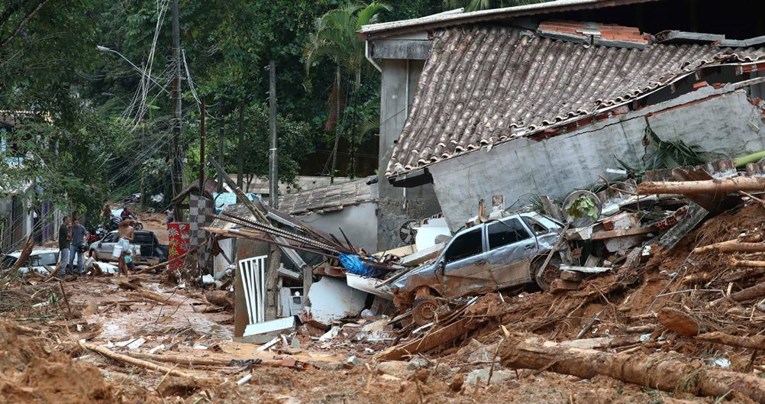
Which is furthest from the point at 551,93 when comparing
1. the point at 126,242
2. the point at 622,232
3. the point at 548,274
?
the point at 126,242

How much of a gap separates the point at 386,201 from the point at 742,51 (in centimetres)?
785

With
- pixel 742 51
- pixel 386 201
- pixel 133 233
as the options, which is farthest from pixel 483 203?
pixel 133 233

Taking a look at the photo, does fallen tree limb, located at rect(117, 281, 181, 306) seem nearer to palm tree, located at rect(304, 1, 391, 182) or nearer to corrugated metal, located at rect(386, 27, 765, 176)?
corrugated metal, located at rect(386, 27, 765, 176)

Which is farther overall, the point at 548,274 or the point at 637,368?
the point at 548,274

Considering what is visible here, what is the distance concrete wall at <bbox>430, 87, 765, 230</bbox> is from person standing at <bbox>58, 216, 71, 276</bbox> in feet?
42.1

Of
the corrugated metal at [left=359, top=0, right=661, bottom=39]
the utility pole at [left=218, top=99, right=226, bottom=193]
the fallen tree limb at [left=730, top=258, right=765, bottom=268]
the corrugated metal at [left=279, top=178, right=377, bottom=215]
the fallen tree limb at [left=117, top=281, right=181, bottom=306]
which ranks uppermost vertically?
the corrugated metal at [left=359, top=0, right=661, bottom=39]

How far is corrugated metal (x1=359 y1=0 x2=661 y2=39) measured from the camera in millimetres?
25000

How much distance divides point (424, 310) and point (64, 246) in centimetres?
1603

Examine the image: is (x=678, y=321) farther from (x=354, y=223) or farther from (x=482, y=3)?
(x=482, y=3)

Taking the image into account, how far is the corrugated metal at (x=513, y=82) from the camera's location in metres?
22.2

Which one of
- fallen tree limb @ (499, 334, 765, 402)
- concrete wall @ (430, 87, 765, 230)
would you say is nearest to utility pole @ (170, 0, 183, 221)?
concrete wall @ (430, 87, 765, 230)

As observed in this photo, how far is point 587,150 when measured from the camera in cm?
2164

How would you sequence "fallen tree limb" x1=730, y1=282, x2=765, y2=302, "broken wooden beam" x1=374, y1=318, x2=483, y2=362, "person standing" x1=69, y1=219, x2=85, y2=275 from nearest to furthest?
"fallen tree limb" x1=730, y1=282, x2=765, y2=302, "broken wooden beam" x1=374, y1=318, x2=483, y2=362, "person standing" x1=69, y1=219, x2=85, y2=275

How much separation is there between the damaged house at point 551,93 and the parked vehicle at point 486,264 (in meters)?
3.19
